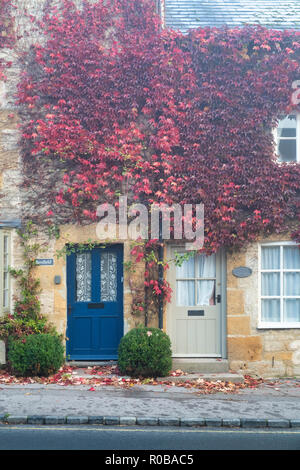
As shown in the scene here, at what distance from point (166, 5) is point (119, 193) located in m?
5.11

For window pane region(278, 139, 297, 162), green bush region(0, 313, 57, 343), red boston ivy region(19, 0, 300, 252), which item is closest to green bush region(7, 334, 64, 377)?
green bush region(0, 313, 57, 343)

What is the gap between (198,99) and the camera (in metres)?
10.5

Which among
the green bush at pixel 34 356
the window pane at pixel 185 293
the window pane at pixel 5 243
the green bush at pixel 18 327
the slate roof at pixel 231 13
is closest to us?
the green bush at pixel 34 356

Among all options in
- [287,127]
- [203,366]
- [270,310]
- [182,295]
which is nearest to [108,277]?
[182,295]

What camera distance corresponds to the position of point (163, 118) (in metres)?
10.4

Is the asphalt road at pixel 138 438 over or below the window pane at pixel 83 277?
below

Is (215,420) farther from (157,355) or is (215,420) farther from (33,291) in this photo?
(33,291)

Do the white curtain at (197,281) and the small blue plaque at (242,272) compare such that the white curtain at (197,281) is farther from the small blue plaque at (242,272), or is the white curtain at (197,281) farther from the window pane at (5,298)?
the window pane at (5,298)

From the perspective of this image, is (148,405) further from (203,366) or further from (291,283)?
(291,283)

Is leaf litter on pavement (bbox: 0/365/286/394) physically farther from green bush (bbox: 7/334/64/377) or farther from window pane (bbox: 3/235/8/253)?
window pane (bbox: 3/235/8/253)

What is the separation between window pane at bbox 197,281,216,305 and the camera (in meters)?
10.6

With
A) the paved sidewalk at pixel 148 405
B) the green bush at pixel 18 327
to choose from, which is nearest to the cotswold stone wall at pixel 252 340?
the paved sidewalk at pixel 148 405

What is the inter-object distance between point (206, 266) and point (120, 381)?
2.98 meters

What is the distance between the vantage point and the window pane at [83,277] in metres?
10.7
